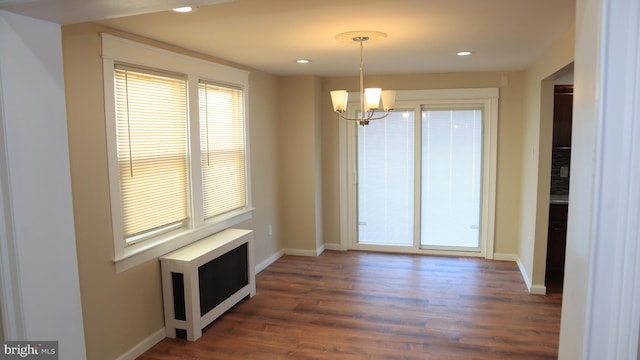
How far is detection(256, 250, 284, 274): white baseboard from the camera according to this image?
521 centimetres

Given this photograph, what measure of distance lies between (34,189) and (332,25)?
2062 millimetres

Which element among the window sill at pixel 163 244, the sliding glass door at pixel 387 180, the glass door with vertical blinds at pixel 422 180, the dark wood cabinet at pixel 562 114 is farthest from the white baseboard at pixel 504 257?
the window sill at pixel 163 244

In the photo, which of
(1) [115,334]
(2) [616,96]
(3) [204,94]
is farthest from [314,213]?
(2) [616,96]

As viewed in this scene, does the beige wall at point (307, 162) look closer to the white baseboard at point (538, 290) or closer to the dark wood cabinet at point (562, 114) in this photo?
the dark wood cabinet at point (562, 114)

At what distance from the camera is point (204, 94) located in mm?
4020

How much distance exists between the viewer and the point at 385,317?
12.7 ft

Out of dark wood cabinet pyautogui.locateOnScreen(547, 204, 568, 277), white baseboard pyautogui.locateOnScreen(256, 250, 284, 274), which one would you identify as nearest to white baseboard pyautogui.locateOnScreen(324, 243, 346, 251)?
white baseboard pyautogui.locateOnScreen(256, 250, 284, 274)

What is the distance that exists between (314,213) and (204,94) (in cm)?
238

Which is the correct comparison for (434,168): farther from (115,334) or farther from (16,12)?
(16,12)

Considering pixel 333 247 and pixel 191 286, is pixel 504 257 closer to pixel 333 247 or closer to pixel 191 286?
pixel 333 247

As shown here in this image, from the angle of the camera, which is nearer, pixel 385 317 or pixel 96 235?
pixel 96 235

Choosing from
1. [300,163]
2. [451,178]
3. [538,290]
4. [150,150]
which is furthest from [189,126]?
[538,290]

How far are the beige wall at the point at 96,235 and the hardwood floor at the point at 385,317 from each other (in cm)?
34

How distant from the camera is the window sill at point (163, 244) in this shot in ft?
10.1
